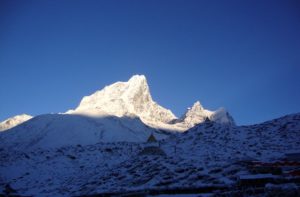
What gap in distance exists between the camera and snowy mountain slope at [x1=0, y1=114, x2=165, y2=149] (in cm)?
14925

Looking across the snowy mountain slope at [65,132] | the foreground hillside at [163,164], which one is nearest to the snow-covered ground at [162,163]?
the foreground hillside at [163,164]

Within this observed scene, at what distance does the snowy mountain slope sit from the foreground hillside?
2986 inches

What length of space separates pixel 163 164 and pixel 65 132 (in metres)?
122

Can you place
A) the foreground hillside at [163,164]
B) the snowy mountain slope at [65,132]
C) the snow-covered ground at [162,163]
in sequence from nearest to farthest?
the foreground hillside at [163,164]
the snow-covered ground at [162,163]
the snowy mountain slope at [65,132]

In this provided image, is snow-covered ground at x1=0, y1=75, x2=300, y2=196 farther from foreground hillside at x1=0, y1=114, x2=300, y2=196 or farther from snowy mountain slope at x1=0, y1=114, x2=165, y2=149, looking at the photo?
snowy mountain slope at x1=0, y1=114, x2=165, y2=149

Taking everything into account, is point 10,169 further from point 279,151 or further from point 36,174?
point 279,151

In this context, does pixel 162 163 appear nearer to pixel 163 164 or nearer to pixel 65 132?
pixel 163 164

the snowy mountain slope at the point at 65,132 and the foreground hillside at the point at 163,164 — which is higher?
the snowy mountain slope at the point at 65,132

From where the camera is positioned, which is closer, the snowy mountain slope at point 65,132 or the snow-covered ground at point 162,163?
the snow-covered ground at point 162,163

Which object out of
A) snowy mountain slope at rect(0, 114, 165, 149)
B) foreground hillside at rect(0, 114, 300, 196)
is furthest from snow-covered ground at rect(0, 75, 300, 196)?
snowy mountain slope at rect(0, 114, 165, 149)

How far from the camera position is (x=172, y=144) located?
201 ft

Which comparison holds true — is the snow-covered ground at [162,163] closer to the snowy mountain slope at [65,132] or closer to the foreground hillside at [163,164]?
the foreground hillside at [163,164]

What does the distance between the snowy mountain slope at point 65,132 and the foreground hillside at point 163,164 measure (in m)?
75.9

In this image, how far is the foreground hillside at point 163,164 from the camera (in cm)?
3091
